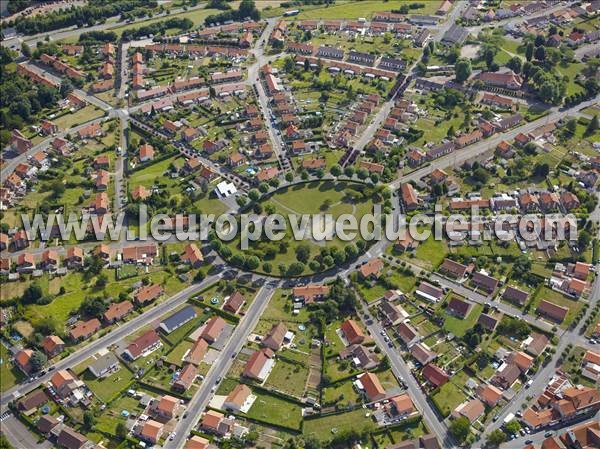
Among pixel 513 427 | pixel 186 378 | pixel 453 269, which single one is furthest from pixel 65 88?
pixel 513 427

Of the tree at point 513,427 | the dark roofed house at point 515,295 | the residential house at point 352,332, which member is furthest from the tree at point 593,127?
the tree at point 513,427

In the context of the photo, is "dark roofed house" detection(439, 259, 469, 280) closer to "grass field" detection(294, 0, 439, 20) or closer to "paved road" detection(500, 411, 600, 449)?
"paved road" detection(500, 411, 600, 449)

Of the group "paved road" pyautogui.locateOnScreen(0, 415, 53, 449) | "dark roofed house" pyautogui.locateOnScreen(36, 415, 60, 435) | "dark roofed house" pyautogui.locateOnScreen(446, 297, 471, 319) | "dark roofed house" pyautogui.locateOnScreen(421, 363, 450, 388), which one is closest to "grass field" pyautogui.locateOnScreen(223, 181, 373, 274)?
"dark roofed house" pyautogui.locateOnScreen(446, 297, 471, 319)

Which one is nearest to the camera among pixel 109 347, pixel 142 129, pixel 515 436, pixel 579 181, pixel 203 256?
pixel 515 436

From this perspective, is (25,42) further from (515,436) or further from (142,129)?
(515,436)

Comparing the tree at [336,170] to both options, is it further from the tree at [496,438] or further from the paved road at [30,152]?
the paved road at [30,152]

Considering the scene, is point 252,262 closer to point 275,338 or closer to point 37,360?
point 275,338

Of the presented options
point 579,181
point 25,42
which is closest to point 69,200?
point 25,42
